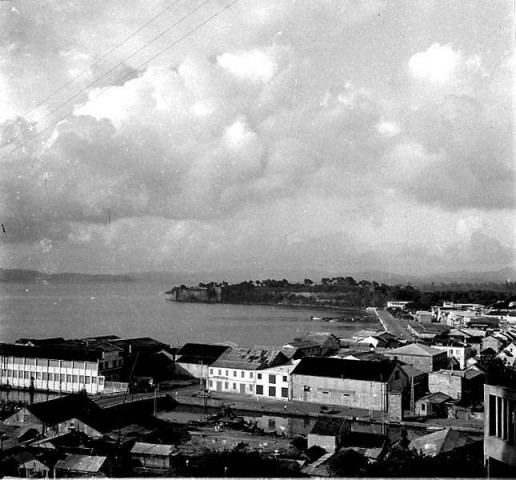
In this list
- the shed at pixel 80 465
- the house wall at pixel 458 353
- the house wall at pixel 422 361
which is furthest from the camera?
the house wall at pixel 458 353

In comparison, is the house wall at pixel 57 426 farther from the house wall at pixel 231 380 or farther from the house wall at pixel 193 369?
the house wall at pixel 193 369

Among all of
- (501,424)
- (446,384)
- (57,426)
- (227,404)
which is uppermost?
(501,424)

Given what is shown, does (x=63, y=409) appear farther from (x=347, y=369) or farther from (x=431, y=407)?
(x=431, y=407)

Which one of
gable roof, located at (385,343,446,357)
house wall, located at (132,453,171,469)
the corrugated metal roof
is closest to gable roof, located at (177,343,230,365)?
gable roof, located at (385,343,446,357)

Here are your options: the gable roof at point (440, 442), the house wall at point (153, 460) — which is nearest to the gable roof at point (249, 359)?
the gable roof at point (440, 442)

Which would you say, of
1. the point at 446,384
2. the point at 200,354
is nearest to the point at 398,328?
the point at 200,354

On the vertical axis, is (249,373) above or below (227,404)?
above

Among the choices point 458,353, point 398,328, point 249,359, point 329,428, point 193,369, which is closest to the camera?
point 329,428

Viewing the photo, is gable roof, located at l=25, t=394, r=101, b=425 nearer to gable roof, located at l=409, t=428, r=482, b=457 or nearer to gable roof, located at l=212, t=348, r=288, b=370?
gable roof, located at l=212, t=348, r=288, b=370

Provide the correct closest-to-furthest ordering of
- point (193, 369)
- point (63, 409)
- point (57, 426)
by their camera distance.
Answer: point (57, 426) → point (63, 409) → point (193, 369)
